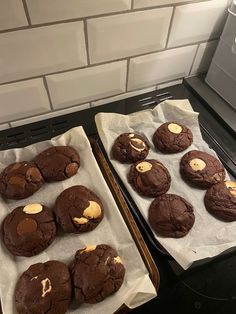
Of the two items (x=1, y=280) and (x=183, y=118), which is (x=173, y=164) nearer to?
(x=183, y=118)

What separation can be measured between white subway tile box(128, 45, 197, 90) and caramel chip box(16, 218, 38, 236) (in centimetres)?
48

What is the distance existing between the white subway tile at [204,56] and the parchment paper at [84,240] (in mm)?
441

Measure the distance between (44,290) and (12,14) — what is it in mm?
533

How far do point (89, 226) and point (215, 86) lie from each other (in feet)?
1.88

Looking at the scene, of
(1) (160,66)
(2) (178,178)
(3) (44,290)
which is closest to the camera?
(3) (44,290)

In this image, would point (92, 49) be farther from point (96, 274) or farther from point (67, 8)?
point (96, 274)

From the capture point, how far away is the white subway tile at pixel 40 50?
611 mm

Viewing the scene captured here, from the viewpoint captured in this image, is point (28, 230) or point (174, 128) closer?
point (28, 230)

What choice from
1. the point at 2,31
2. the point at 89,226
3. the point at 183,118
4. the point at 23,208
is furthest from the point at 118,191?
the point at 2,31

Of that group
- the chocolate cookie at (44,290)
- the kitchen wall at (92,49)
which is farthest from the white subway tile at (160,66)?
the chocolate cookie at (44,290)

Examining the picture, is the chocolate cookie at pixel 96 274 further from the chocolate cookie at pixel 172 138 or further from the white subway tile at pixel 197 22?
the white subway tile at pixel 197 22

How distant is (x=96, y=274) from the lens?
52 cm

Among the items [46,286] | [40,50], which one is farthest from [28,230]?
[40,50]

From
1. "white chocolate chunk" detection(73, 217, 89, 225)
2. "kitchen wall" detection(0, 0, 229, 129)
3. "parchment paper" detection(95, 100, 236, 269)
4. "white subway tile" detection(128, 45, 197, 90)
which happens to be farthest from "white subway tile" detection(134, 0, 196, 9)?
"white chocolate chunk" detection(73, 217, 89, 225)
